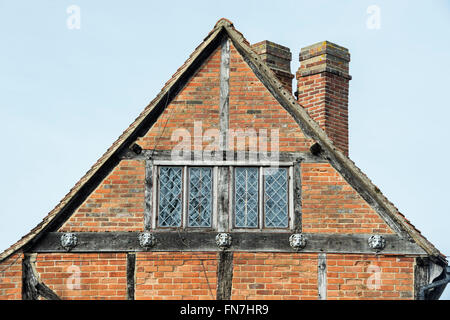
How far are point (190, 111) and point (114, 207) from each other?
70.7 inches

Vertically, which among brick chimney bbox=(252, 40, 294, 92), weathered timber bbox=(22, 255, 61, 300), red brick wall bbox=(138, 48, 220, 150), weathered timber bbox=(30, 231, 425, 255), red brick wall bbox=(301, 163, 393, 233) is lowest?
weathered timber bbox=(22, 255, 61, 300)

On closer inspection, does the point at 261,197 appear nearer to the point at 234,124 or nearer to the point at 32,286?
the point at 234,124

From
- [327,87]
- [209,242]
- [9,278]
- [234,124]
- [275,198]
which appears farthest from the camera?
[327,87]

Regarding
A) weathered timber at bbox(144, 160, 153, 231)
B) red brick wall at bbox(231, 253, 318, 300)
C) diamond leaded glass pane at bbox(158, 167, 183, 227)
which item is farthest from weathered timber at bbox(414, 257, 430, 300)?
weathered timber at bbox(144, 160, 153, 231)

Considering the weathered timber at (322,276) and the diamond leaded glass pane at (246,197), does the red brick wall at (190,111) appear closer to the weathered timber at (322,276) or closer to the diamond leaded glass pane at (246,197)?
the diamond leaded glass pane at (246,197)

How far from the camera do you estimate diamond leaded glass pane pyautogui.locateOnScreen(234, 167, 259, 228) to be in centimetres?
1117

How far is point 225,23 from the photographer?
11.7 metres

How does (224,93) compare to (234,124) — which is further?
(224,93)

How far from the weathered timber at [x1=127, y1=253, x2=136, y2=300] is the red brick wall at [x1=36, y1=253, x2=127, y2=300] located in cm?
5

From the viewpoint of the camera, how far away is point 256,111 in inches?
453

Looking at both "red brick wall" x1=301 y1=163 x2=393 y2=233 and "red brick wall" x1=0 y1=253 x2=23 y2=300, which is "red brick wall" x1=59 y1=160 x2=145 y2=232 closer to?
"red brick wall" x1=0 y1=253 x2=23 y2=300

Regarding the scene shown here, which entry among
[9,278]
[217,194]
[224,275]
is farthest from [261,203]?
[9,278]
